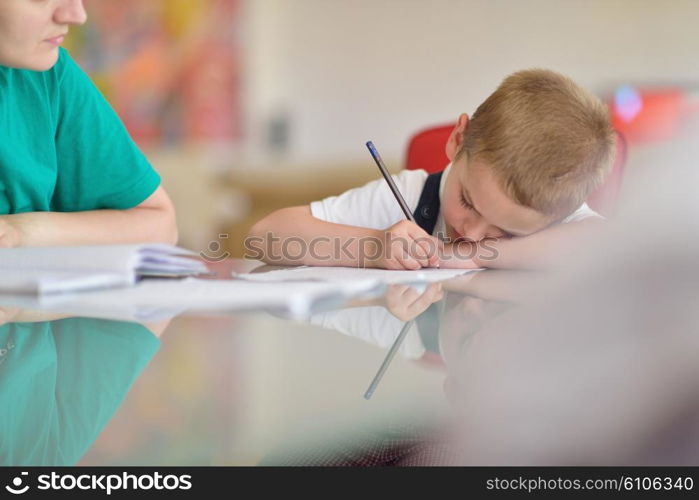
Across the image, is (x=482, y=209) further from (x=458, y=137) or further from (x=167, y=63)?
(x=167, y=63)

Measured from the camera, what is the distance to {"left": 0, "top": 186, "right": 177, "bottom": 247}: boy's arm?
0.91 meters

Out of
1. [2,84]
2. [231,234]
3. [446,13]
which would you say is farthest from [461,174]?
[446,13]

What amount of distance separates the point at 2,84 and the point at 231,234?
2.57 m

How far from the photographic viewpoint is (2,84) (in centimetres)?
102

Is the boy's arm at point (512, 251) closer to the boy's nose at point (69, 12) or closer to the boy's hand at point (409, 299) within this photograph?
the boy's hand at point (409, 299)

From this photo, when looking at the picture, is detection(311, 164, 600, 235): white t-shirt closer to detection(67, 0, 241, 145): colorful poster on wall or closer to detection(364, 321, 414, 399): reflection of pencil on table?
detection(364, 321, 414, 399): reflection of pencil on table

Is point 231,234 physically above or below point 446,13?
below

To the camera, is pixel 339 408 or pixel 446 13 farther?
pixel 446 13

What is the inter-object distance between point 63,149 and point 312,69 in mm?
3671

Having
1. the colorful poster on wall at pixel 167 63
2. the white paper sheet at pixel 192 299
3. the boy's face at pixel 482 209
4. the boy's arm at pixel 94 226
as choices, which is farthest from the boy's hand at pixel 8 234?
the colorful poster on wall at pixel 167 63

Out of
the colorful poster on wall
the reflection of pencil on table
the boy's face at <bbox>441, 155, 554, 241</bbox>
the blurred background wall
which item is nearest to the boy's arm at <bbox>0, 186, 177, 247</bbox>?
the boy's face at <bbox>441, 155, 554, 241</bbox>

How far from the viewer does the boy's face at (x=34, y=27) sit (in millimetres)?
871
